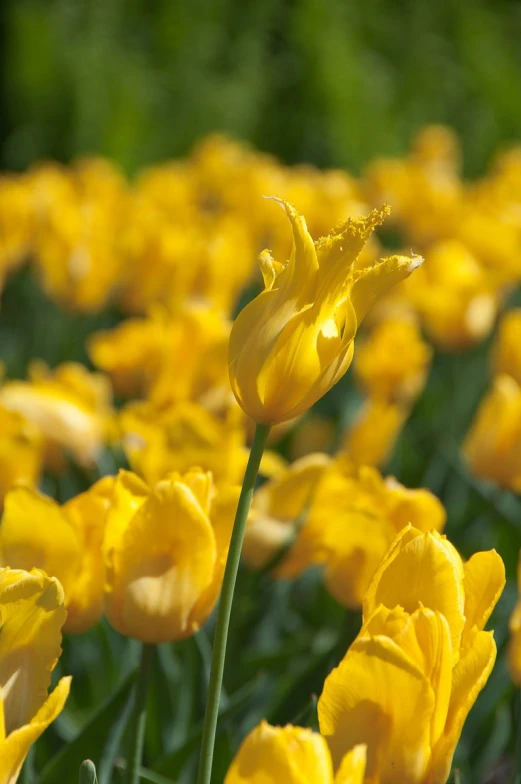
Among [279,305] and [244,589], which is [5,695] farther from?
[244,589]

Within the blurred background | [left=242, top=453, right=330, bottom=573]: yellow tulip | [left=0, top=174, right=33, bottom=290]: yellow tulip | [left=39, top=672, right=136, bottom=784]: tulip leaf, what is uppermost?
[left=242, top=453, right=330, bottom=573]: yellow tulip

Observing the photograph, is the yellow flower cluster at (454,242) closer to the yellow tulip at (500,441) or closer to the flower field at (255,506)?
the flower field at (255,506)

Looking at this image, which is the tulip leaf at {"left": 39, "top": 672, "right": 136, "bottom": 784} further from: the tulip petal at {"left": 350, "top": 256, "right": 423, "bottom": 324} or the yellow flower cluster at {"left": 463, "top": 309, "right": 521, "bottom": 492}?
the yellow flower cluster at {"left": 463, "top": 309, "right": 521, "bottom": 492}

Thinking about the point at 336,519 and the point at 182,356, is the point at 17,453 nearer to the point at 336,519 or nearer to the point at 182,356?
the point at 336,519

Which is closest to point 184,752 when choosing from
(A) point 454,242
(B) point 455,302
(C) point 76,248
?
(B) point 455,302

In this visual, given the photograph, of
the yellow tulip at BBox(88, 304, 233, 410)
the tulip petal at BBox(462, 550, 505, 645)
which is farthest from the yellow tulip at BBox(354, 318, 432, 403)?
the tulip petal at BBox(462, 550, 505, 645)

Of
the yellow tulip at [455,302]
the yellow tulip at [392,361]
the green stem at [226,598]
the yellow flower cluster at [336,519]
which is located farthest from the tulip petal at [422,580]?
the yellow tulip at [455,302]
